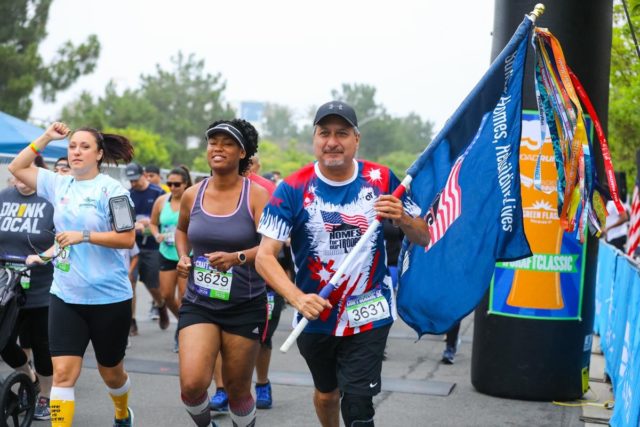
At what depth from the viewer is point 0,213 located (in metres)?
7.54

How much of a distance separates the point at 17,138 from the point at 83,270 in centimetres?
684

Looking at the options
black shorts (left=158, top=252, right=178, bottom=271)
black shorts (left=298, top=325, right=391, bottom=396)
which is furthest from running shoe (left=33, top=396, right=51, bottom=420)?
black shorts (left=158, top=252, right=178, bottom=271)

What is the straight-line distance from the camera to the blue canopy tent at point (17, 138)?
12195 mm

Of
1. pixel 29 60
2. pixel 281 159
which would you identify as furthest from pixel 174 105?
pixel 29 60

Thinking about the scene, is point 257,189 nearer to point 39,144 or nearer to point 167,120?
point 39,144

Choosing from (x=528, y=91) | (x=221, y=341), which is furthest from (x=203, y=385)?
(x=528, y=91)

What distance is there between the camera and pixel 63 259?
620 cm

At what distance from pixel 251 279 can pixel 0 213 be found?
262 cm

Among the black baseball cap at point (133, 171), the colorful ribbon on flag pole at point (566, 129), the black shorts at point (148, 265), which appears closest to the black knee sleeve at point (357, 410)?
the colorful ribbon on flag pole at point (566, 129)

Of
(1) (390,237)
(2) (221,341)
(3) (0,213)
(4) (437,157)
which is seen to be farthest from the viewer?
(1) (390,237)

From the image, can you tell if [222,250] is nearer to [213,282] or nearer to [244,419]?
[213,282]

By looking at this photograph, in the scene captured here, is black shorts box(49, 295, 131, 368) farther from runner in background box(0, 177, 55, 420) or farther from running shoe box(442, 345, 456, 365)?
running shoe box(442, 345, 456, 365)

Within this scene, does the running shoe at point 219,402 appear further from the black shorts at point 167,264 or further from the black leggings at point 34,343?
the black shorts at point 167,264

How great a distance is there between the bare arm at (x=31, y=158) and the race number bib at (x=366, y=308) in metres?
2.43
